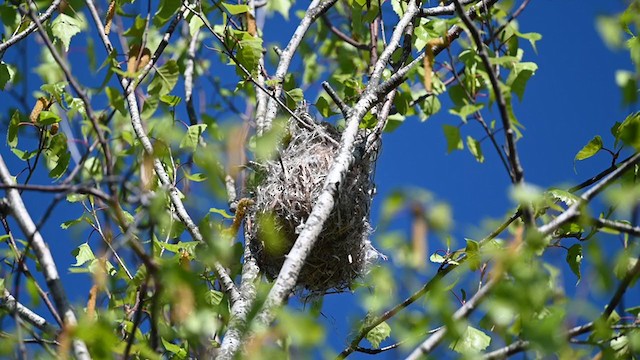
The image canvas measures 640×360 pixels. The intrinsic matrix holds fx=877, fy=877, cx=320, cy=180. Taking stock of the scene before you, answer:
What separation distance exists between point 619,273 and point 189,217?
6.43 ft

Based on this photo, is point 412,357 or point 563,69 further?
point 563,69

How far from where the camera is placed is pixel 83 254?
3.73 m

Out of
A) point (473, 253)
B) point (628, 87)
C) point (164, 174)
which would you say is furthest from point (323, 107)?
point (628, 87)

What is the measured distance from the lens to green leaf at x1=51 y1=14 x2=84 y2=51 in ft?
11.3

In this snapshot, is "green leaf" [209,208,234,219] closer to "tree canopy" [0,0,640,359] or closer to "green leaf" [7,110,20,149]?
"tree canopy" [0,0,640,359]

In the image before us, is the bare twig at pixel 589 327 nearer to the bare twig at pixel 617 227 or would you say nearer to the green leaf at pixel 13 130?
the bare twig at pixel 617 227

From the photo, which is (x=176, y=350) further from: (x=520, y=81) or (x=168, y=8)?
(x=520, y=81)

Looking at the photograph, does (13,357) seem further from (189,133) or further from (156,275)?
(189,133)

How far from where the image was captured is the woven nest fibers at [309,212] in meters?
3.72

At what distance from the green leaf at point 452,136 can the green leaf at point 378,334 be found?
2.81 feet

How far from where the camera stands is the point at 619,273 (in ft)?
7.98

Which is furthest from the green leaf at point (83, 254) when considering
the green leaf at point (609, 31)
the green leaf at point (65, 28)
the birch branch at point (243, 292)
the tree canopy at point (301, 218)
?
the green leaf at point (609, 31)

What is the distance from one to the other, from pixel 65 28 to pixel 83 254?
95 cm

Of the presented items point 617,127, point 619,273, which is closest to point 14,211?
point 619,273
